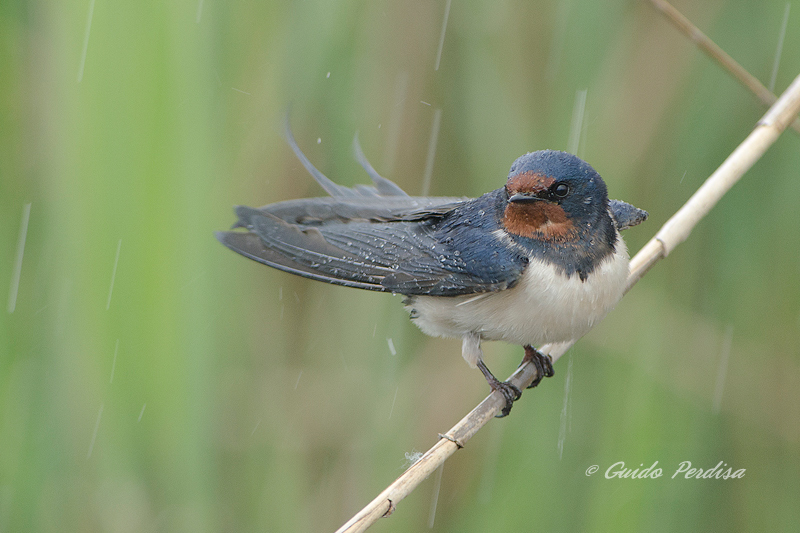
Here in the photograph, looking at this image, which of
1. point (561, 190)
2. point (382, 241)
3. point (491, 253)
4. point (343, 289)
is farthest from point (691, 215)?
point (343, 289)

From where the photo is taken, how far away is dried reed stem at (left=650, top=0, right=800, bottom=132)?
4.85ft

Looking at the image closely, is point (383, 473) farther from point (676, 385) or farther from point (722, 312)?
point (722, 312)

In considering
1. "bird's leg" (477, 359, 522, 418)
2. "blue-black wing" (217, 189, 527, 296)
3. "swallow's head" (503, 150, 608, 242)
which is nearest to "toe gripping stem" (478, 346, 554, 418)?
"bird's leg" (477, 359, 522, 418)

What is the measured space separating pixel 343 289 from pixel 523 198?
67 cm

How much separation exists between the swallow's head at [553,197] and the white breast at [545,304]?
0.25 feet

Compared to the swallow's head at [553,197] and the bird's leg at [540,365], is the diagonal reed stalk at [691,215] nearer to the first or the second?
the bird's leg at [540,365]

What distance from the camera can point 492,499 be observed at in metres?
1.58

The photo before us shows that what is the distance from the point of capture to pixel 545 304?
4.68 ft

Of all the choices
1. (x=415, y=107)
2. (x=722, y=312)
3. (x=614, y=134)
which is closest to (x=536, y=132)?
(x=614, y=134)

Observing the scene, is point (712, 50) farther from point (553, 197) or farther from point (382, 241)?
point (382, 241)

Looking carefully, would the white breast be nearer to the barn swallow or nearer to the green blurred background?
the barn swallow

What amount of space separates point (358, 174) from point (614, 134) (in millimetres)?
600

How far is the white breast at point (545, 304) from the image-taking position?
142 centimetres

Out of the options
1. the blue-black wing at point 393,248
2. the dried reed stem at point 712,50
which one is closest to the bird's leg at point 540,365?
the blue-black wing at point 393,248
